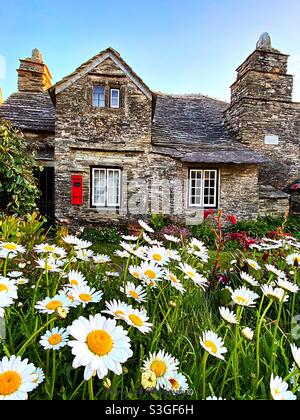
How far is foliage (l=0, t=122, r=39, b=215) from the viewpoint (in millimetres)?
6082

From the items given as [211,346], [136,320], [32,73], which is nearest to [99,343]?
[136,320]

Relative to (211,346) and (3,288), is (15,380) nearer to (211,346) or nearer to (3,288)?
(3,288)

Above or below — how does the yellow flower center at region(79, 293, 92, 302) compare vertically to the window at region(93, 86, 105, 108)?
below

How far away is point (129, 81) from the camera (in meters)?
9.16

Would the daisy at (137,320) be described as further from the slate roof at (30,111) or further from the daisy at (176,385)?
the slate roof at (30,111)

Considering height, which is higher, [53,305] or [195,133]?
[195,133]

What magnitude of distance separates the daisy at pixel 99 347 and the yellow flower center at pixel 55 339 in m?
0.18

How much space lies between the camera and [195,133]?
1127 cm

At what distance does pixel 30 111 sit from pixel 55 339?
11683mm

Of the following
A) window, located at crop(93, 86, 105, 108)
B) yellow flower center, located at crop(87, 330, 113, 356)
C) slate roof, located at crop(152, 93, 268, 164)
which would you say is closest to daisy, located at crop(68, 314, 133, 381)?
yellow flower center, located at crop(87, 330, 113, 356)

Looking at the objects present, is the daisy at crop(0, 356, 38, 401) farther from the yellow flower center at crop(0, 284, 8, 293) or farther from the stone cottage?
the stone cottage

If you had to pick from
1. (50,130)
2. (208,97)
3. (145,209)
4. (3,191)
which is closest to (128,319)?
(3,191)

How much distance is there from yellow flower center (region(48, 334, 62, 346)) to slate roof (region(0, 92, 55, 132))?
10.0m

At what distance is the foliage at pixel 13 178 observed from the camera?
6082mm
